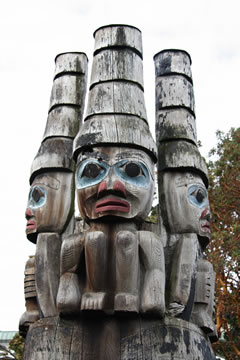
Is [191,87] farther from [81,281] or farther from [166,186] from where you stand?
[81,281]

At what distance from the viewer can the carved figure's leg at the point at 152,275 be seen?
4.12 metres

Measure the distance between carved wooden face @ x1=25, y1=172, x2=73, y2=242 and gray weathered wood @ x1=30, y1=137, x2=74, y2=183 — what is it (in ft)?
0.39

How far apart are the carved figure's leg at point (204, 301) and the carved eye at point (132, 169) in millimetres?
1214

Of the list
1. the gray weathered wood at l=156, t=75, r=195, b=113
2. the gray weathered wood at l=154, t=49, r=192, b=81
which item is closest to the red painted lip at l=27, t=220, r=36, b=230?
the gray weathered wood at l=156, t=75, r=195, b=113

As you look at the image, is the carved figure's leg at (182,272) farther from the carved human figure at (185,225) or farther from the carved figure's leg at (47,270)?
the carved figure's leg at (47,270)

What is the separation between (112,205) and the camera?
177 inches

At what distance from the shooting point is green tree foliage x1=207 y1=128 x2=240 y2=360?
12.1 meters

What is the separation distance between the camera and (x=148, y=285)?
4207mm

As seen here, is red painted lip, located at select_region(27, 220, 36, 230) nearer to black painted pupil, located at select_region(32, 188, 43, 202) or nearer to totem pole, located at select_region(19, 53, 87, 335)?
totem pole, located at select_region(19, 53, 87, 335)

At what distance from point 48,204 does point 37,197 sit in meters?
0.16

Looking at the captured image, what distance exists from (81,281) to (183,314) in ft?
3.46

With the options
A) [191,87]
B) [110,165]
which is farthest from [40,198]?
[191,87]

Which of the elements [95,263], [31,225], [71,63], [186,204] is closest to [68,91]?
[71,63]

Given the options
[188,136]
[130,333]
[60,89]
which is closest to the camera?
[130,333]
